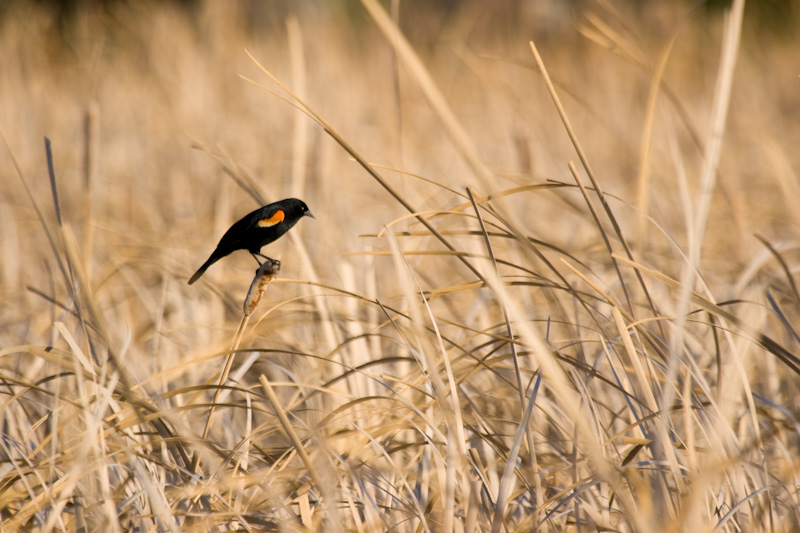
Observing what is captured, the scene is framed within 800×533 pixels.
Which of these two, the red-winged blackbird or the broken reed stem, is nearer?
the broken reed stem

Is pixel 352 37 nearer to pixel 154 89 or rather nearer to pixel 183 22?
pixel 183 22

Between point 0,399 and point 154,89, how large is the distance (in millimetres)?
3532

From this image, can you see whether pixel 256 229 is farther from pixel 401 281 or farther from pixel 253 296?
pixel 401 281

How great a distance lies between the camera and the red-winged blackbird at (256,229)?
137cm

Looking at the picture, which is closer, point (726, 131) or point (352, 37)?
point (726, 131)

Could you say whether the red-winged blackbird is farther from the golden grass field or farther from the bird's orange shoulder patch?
the golden grass field

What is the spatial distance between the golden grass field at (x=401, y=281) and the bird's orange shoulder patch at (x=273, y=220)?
0.15m

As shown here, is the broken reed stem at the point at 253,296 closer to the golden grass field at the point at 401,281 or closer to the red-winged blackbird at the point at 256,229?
the golden grass field at the point at 401,281

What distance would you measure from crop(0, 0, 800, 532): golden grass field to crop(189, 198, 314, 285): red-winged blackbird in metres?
0.14

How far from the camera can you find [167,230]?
3.03m

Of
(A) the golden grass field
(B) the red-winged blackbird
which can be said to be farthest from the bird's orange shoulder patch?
(A) the golden grass field

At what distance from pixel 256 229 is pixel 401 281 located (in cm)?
55

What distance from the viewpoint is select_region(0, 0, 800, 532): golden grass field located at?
111 cm

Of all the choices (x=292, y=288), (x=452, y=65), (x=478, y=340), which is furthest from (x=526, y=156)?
(x=452, y=65)
